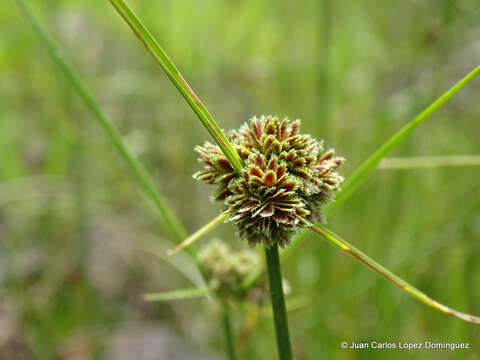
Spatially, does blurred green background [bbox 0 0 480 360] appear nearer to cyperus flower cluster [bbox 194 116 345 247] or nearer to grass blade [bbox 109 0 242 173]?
cyperus flower cluster [bbox 194 116 345 247]

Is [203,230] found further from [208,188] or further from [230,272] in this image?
[208,188]

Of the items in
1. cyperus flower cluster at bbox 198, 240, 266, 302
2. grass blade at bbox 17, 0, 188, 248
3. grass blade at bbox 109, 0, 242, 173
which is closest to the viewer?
grass blade at bbox 109, 0, 242, 173

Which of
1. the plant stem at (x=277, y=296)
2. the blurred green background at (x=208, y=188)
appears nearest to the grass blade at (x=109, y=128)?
the plant stem at (x=277, y=296)

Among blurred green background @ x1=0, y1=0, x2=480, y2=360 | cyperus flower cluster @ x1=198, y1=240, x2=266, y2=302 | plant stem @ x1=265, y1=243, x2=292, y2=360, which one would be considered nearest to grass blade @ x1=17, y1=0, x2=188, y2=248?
cyperus flower cluster @ x1=198, y1=240, x2=266, y2=302

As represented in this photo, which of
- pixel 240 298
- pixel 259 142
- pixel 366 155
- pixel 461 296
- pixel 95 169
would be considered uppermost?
pixel 95 169

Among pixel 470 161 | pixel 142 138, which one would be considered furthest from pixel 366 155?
pixel 470 161

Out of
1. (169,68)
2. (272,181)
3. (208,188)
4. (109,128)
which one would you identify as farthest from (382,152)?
(208,188)

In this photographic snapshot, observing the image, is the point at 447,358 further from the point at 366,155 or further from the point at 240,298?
the point at 240,298
